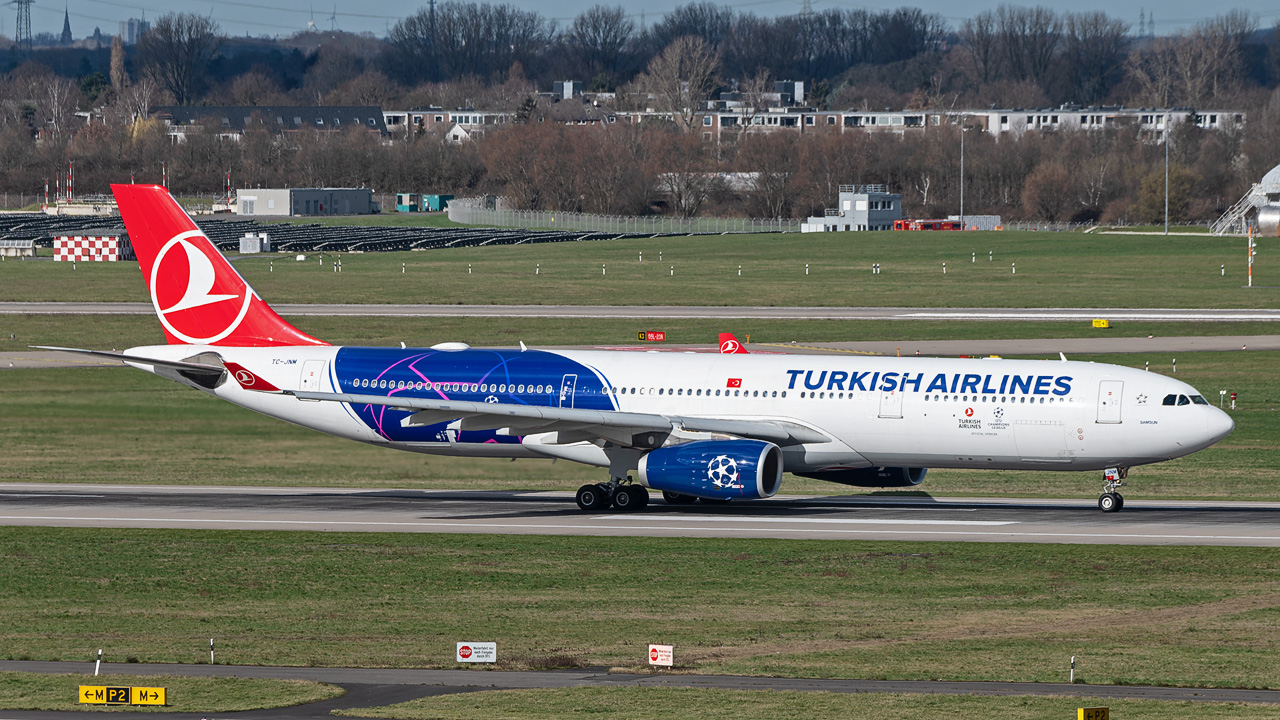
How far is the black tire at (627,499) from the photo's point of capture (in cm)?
4322

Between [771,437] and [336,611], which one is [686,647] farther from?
[771,437]

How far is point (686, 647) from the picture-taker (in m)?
27.2

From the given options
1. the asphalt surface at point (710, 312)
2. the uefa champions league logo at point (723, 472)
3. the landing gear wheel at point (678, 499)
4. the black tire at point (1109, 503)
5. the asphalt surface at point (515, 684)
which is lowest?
the landing gear wheel at point (678, 499)

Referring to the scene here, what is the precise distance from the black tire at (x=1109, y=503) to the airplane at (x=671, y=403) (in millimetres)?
60

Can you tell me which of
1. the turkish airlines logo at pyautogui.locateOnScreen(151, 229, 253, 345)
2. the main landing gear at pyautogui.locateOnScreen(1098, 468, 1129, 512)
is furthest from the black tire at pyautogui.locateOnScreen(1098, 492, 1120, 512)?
the turkish airlines logo at pyautogui.locateOnScreen(151, 229, 253, 345)

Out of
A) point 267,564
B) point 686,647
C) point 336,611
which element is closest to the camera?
point 686,647

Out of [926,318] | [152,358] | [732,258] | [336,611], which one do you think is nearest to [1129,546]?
[336,611]

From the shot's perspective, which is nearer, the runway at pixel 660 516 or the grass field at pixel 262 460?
the runway at pixel 660 516

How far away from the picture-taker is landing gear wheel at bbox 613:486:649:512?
43188 millimetres

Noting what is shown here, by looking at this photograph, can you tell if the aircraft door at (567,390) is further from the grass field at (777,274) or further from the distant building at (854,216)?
the distant building at (854,216)

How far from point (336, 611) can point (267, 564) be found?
5.30 metres

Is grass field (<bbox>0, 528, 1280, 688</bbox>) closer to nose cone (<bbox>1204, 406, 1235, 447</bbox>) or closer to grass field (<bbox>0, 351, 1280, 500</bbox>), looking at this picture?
nose cone (<bbox>1204, 406, 1235, 447</bbox>)

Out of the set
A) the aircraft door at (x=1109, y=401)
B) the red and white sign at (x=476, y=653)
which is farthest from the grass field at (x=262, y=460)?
the red and white sign at (x=476, y=653)

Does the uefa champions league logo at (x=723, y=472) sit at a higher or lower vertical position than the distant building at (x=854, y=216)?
lower
